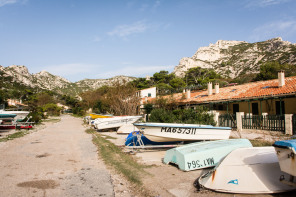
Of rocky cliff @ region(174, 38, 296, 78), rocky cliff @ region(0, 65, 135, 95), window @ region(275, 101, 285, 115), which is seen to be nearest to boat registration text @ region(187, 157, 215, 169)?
window @ region(275, 101, 285, 115)

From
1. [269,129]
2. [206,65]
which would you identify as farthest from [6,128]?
[206,65]

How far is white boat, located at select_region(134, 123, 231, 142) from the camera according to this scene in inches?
375

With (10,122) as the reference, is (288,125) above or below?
above

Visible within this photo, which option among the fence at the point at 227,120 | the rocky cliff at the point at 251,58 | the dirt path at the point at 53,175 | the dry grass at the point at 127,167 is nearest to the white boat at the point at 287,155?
the dry grass at the point at 127,167

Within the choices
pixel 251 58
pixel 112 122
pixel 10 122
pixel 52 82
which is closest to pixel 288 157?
pixel 112 122

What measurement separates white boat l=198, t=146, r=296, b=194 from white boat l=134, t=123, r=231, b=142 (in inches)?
175

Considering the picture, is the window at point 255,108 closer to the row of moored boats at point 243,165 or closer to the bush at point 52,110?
the row of moored boats at point 243,165

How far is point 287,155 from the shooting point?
418cm

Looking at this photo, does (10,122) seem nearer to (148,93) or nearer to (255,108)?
(255,108)

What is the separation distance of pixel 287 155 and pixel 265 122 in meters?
11.7

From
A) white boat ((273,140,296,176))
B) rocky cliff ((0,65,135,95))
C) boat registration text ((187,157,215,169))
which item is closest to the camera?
white boat ((273,140,296,176))

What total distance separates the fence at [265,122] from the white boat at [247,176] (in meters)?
9.91

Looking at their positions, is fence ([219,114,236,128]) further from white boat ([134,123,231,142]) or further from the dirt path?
the dirt path

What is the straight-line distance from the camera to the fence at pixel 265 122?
13750mm
